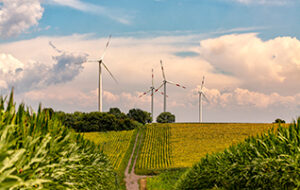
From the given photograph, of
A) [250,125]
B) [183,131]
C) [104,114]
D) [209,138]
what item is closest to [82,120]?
[104,114]

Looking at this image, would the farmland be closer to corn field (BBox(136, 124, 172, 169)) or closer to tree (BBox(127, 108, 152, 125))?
corn field (BBox(136, 124, 172, 169))

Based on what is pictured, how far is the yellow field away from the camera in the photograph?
88.3 meters

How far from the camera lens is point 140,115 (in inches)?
6235

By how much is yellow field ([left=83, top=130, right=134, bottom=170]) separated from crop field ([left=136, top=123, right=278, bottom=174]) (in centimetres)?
549

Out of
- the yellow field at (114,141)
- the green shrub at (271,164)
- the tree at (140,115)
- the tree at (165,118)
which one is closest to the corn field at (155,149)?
the yellow field at (114,141)

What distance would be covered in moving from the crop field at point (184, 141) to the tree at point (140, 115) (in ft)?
94.9

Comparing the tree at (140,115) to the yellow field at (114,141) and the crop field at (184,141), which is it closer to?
the crop field at (184,141)

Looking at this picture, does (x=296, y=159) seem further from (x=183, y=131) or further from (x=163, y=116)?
(x=163, y=116)

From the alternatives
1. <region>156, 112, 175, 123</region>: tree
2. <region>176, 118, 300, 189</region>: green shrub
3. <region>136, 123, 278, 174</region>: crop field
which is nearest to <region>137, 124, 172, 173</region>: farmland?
<region>136, 123, 278, 174</region>: crop field

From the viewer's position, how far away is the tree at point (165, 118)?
16688cm

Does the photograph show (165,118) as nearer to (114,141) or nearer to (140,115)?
(140,115)

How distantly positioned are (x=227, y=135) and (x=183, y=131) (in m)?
16.5

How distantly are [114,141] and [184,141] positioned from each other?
22721 millimetres

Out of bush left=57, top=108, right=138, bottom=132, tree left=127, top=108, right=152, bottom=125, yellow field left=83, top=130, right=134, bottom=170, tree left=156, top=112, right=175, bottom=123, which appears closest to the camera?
yellow field left=83, top=130, right=134, bottom=170
